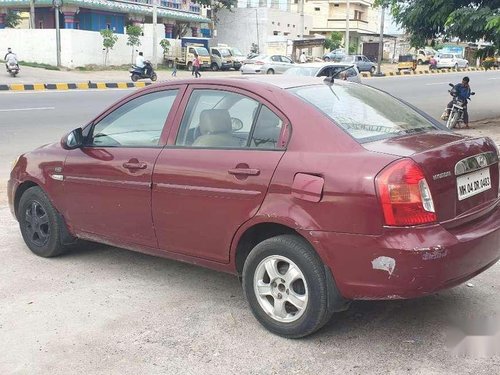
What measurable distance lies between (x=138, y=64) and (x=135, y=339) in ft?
83.4

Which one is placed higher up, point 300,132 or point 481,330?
point 300,132

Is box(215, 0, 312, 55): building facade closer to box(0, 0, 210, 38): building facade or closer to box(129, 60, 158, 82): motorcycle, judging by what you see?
box(0, 0, 210, 38): building facade

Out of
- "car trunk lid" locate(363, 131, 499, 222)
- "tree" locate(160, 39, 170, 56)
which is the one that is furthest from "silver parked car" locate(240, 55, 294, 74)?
"car trunk lid" locate(363, 131, 499, 222)

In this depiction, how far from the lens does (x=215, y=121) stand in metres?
3.92

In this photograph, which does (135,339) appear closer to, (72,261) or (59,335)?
(59,335)

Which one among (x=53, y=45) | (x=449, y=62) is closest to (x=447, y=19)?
(x=53, y=45)

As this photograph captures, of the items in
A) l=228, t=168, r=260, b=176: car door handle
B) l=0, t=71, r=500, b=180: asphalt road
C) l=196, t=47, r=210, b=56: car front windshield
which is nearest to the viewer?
l=228, t=168, r=260, b=176: car door handle

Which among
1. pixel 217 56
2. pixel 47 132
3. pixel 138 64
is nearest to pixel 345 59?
pixel 217 56

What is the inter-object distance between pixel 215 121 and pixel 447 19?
12.0 metres

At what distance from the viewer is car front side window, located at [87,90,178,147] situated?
13.6ft

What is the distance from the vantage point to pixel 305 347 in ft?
11.2

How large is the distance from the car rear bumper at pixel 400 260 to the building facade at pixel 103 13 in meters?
37.7

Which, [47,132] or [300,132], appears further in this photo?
[47,132]

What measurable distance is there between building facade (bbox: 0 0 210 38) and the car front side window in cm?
3573
